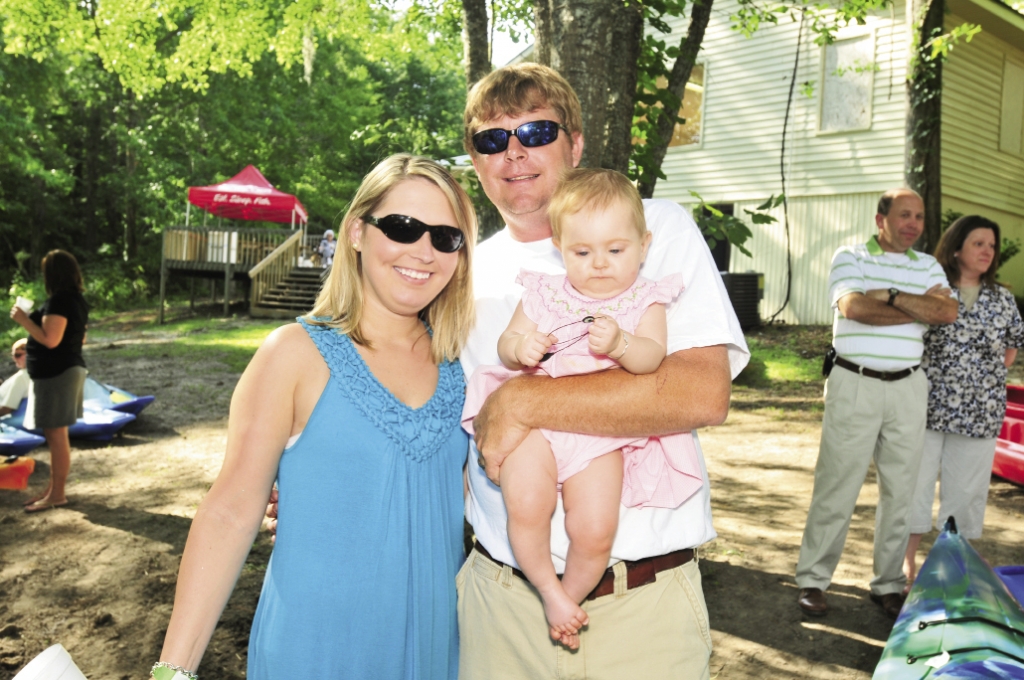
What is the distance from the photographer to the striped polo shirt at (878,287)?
497cm

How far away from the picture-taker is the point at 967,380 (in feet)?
17.4

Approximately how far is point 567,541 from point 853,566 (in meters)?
4.38

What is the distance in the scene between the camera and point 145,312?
25.5m

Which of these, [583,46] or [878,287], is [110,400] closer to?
[583,46]

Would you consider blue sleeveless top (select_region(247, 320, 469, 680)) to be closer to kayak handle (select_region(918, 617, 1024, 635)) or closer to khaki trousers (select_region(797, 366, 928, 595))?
kayak handle (select_region(918, 617, 1024, 635))

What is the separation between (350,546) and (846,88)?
57.2ft

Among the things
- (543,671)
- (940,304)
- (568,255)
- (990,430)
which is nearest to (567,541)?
(543,671)

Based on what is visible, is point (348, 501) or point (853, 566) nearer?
point (348, 501)

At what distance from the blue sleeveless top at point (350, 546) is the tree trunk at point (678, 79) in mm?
3783

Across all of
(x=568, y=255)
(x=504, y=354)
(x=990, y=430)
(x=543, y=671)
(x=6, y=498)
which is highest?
(x=568, y=255)

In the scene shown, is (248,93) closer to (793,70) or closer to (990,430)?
(793,70)

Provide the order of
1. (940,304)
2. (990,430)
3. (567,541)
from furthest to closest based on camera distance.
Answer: (990,430)
(940,304)
(567,541)

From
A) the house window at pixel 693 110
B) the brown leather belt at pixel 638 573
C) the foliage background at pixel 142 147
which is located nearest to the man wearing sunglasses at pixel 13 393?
the brown leather belt at pixel 638 573

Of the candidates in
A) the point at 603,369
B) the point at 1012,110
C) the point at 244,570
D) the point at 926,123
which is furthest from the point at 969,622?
the point at 1012,110
